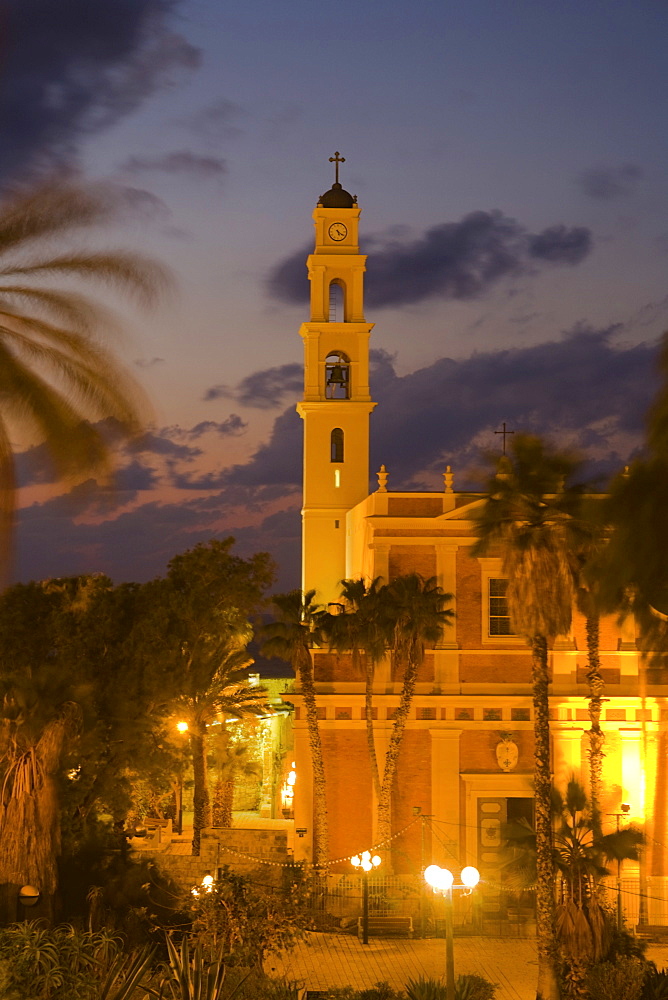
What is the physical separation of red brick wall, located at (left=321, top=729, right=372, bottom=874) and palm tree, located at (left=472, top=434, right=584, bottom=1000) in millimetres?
9531

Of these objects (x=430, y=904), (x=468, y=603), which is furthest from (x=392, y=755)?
(x=468, y=603)

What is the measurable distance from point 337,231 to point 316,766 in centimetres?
1899

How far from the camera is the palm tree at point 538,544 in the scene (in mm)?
22875

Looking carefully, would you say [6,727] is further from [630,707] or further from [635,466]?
[630,707]

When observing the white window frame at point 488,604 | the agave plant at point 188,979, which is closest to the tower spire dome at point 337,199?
the white window frame at point 488,604

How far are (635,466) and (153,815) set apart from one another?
1314 inches

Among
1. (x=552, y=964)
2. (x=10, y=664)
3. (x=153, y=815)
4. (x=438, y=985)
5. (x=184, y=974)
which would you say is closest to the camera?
(x=184, y=974)

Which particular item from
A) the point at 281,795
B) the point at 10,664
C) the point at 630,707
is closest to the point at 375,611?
the point at 630,707

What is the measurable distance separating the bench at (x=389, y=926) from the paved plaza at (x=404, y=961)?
0.33 m

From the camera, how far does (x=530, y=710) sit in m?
32.1

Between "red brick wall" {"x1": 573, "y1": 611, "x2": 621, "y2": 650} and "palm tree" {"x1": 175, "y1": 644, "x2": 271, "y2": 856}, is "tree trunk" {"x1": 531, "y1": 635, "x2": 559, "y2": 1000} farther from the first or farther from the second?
"palm tree" {"x1": 175, "y1": 644, "x2": 271, "y2": 856}

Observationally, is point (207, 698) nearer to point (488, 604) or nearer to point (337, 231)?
point (488, 604)

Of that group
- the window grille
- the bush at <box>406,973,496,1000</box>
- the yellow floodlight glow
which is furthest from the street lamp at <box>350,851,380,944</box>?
the yellow floodlight glow

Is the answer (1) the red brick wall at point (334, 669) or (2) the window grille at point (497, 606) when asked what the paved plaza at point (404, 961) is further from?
(2) the window grille at point (497, 606)
